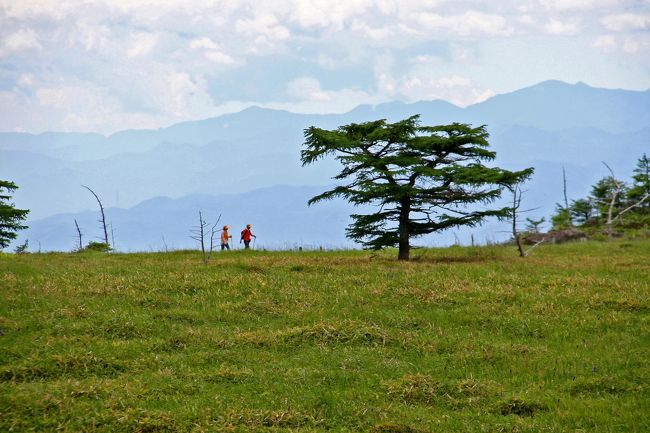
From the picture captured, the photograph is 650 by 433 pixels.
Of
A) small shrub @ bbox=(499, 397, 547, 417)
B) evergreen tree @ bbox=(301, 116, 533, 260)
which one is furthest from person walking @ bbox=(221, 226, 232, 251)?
small shrub @ bbox=(499, 397, 547, 417)

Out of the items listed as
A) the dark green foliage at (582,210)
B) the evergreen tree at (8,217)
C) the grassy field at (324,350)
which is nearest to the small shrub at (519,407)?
the grassy field at (324,350)

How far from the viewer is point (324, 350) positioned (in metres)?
14.6

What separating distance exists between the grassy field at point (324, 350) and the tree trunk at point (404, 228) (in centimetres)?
634

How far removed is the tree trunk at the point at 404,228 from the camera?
102 ft

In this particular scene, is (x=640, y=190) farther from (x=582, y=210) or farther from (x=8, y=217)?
(x=8, y=217)

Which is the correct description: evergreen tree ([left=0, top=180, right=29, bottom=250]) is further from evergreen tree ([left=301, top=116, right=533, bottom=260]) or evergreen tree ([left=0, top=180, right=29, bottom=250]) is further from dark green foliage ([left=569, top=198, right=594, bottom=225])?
dark green foliage ([left=569, top=198, right=594, bottom=225])

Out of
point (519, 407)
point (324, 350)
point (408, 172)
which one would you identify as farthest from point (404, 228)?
point (519, 407)

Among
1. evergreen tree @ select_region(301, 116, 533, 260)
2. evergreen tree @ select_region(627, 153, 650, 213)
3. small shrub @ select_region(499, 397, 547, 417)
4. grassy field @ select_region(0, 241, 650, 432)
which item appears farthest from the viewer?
evergreen tree @ select_region(627, 153, 650, 213)

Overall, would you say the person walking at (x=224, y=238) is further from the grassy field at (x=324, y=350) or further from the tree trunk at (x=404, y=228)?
the grassy field at (x=324, y=350)

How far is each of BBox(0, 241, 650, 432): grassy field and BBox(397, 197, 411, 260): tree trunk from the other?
6.34 m

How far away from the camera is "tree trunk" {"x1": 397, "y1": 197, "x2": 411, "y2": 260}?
31.1 m

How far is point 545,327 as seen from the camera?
54.9ft

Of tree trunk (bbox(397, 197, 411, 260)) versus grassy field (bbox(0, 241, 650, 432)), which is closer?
grassy field (bbox(0, 241, 650, 432))

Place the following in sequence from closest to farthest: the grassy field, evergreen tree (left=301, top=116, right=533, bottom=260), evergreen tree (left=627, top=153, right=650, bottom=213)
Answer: the grassy field, evergreen tree (left=301, top=116, right=533, bottom=260), evergreen tree (left=627, top=153, right=650, bottom=213)
